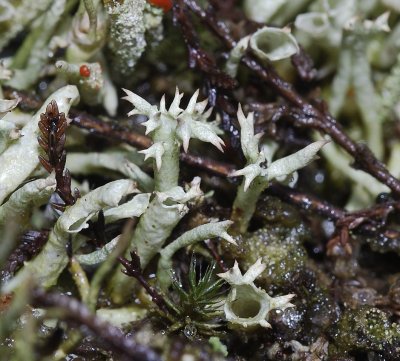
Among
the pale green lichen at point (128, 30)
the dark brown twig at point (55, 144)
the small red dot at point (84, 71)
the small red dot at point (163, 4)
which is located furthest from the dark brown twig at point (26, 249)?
the small red dot at point (163, 4)

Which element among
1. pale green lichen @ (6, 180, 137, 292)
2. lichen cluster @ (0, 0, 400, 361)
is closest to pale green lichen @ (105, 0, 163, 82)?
lichen cluster @ (0, 0, 400, 361)

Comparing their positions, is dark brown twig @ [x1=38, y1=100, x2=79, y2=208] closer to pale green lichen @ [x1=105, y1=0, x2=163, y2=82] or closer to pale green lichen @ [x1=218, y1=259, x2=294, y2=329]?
pale green lichen @ [x1=105, y1=0, x2=163, y2=82]

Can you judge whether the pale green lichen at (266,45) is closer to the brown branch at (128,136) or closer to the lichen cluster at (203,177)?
the lichen cluster at (203,177)

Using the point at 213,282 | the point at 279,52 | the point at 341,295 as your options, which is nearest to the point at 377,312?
the point at 341,295

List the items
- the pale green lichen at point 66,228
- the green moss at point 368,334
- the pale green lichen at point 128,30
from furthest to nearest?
1. the pale green lichen at point 128,30
2. the green moss at point 368,334
3. the pale green lichen at point 66,228

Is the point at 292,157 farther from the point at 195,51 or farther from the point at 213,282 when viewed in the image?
the point at 195,51

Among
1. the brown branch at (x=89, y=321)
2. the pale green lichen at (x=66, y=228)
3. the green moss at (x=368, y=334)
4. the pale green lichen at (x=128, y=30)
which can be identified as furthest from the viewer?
the pale green lichen at (x=128, y=30)
